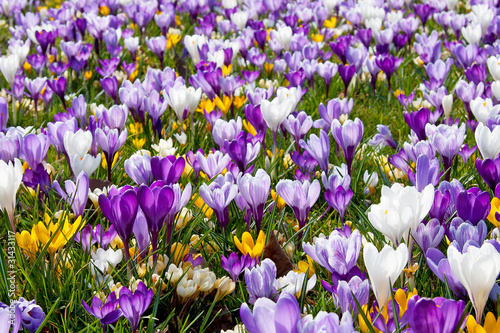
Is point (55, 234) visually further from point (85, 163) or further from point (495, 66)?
→ point (495, 66)

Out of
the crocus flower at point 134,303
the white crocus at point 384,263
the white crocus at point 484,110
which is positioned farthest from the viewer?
the white crocus at point 484,110

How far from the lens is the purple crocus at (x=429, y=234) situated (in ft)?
6.61

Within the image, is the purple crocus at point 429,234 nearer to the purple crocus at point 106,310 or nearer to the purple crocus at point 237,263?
the purple crocus at point 237,263

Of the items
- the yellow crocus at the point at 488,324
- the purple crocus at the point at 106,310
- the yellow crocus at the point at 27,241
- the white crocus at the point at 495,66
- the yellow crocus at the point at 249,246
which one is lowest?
the white crocus at the point at 495,66

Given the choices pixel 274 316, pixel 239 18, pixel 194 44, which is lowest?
pixel 239 18

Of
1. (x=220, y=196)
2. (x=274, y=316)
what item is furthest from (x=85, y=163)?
(x=274, y=316)

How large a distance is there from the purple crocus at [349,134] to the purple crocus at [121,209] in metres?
1.30

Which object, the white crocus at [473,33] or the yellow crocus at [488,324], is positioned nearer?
the yellow crocus at [488,324]

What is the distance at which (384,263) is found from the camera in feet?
5.46

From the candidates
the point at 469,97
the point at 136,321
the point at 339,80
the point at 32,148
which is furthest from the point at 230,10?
the point at 136,321

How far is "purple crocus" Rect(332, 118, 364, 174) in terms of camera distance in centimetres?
284

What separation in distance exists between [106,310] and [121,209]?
1.12 ft

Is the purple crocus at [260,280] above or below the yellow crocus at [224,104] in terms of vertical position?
above

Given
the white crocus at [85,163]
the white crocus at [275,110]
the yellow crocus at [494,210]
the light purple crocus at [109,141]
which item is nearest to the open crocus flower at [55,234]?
the white crocus at [85,163]
